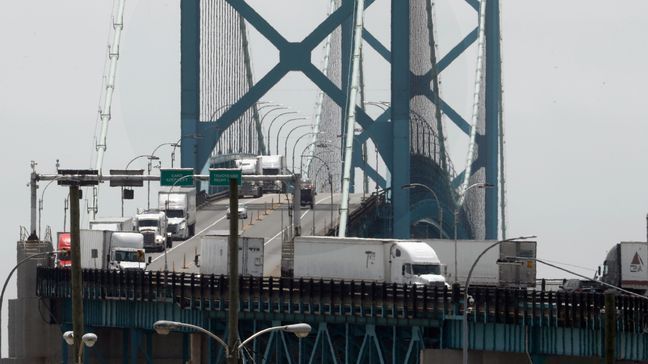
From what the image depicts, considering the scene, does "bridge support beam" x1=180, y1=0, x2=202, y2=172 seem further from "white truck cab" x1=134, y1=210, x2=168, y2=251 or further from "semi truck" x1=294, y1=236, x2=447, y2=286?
"semi truck" x1=294, y1=236, x2=447, y2=286

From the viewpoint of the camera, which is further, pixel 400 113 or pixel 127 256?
pixel 400 113

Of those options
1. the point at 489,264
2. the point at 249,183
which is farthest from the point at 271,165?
the point at 489,264

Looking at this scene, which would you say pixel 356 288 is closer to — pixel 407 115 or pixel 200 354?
pixel 200 354

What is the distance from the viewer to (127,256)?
11512cm

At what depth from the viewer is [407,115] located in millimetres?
156750

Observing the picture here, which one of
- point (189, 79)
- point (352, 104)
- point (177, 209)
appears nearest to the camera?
point (177, 209)

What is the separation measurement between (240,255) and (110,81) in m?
56.1

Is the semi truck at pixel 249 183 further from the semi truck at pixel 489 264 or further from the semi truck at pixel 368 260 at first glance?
the semi truck at pixel 368 260

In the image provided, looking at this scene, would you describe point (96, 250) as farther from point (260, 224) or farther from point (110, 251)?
point (260, 224)

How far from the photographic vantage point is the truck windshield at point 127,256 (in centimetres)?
11475

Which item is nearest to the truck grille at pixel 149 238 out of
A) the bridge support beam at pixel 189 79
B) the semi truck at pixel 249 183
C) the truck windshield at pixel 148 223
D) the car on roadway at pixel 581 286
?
the truck windshield at pixel 148 223

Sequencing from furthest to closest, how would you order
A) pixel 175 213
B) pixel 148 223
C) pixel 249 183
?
pixel 249 183 < pixel 175 213 < pixel 148 223

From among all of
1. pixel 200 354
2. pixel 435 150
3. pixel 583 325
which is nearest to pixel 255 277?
pixel 200 354

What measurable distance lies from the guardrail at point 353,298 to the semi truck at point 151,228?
75.7 feet
